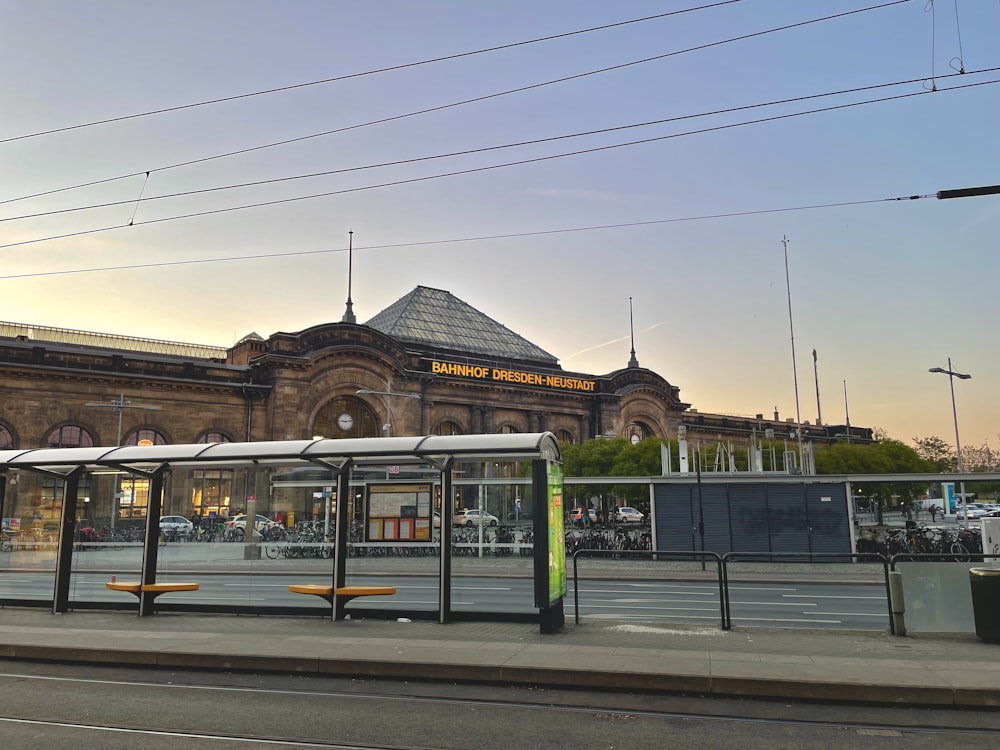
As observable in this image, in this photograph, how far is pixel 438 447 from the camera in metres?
12.8

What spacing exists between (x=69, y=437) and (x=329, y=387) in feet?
52.8

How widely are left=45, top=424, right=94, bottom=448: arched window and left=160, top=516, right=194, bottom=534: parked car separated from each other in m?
36.8

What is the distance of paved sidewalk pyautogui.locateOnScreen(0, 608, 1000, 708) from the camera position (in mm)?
8859

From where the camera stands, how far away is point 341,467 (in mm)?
13914

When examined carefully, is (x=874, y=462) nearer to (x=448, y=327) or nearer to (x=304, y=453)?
(x=448, y=327)

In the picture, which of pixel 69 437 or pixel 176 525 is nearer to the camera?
pixel 176 525

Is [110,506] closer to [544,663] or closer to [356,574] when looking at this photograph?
[356,574]

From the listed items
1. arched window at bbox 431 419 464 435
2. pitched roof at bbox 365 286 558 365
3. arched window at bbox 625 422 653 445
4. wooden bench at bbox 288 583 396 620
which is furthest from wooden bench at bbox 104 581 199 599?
arched window at bbox 625 422 653 445

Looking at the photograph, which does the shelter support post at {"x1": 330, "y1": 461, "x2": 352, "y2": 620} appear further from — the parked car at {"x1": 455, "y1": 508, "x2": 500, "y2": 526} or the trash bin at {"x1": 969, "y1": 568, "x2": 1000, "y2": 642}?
the trash bin at {"x1": 969, "y1": 568, "x2": 1000, "y2": 642}

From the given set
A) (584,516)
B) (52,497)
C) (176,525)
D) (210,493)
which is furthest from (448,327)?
(210,493)

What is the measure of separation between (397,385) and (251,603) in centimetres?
4565

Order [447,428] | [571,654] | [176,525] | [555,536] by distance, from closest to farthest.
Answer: [571,654]
[555,536]
[176,525]
[447,428]

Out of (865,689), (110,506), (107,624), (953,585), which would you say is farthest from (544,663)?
(110,506)

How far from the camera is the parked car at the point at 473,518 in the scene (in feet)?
44.7
